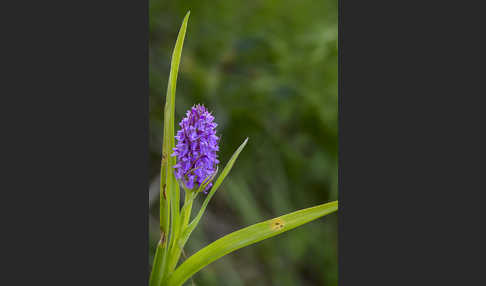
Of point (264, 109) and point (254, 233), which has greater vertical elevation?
point (264, 109)

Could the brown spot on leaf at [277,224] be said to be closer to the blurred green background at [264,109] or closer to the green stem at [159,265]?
the green stem at [159,265]

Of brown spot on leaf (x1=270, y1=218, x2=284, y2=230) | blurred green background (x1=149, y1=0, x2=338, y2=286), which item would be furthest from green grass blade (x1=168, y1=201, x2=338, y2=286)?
blurred green background (x1=149, y1=0, x2=338, y2=286)

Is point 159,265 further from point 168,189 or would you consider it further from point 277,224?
point 277,224

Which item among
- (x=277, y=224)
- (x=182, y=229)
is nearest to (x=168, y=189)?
(x=182, y=229)

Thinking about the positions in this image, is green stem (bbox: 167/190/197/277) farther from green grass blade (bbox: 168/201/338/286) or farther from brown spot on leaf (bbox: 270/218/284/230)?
brown spot on leaf (bbox: 270/218/284/230)

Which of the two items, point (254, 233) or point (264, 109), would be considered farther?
point (264, 109)

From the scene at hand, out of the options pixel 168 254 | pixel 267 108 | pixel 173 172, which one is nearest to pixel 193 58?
pixel 267 108
